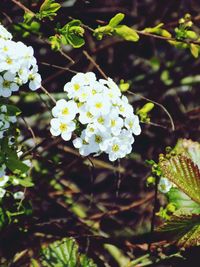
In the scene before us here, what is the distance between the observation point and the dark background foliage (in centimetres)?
227

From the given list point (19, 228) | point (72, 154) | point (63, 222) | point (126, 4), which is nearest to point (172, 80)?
point (126, 4)

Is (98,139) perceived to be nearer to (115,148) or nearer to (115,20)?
(115,148)

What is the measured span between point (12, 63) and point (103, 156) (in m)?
1.50

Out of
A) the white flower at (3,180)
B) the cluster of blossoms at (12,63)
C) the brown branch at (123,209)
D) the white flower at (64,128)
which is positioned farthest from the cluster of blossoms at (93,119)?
the brown branch at (123,209)

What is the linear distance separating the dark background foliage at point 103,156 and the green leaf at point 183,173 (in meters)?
0.40

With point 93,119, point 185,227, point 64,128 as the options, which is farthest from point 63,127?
point 185,227

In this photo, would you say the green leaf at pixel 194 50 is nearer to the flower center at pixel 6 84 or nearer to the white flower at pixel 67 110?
the white flower at pixel 67 110

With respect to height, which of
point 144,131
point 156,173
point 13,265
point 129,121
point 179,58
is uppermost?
point 129,121

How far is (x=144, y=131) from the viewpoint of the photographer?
285 cm

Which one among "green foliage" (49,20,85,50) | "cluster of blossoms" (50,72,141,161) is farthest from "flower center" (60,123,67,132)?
"green foliage" (49,20,85,50)

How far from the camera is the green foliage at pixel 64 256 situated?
2.13 m

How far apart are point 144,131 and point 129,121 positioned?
51.7 inches

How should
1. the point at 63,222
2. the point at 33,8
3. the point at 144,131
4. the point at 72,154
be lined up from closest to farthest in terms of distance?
the point at 33,8, the point at 63,222, the point at 72,154, the point at 144,131

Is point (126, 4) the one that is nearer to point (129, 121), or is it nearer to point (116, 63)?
point (116, 63)
